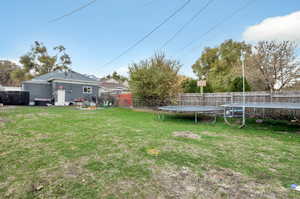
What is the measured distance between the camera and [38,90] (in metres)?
15.7

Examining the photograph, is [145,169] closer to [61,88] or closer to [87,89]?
[61,88]

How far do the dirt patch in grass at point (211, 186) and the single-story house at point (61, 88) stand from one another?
1562cm

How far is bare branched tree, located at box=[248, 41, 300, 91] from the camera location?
8.23 meters

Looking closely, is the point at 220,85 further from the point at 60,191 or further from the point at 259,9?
the point at 60,191

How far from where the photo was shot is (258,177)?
1.93 metres

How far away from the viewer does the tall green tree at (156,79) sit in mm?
9359

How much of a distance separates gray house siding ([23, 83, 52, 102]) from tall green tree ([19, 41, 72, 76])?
1218 centimetres

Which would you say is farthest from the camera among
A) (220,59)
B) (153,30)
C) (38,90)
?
(220,59)

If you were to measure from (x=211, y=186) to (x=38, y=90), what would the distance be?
752 inches

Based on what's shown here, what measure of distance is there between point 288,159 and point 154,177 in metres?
2.43

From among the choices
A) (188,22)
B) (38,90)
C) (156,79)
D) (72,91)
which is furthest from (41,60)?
(188,22)

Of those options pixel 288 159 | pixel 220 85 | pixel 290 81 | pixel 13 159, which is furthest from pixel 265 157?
pixel 220 85

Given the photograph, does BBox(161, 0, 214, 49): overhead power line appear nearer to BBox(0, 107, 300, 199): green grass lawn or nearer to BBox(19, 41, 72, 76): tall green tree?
BBox(0, 107, 300, 199): green grass lawn

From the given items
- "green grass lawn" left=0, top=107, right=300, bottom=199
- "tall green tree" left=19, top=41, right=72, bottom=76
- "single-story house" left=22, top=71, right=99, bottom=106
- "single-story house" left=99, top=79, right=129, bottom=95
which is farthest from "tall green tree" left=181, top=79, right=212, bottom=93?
"tall green tree" left=19, top=41, right=72, bottom=76
